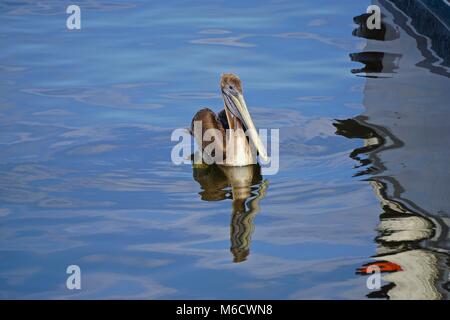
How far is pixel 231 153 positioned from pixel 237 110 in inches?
14.0

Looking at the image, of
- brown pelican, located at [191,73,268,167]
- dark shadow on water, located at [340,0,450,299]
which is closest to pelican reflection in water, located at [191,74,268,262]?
brown pelican, located at [191,73,268,167]

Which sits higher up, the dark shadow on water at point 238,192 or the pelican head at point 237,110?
the pelican head at point 237,110

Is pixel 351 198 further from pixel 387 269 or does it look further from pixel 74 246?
pixel 74 246

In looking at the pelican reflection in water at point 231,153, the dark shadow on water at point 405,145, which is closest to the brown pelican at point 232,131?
the pelican reflection in water at point 231,153

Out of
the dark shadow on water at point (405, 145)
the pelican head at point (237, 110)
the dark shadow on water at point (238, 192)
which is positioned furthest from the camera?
the pelican head at point (237, 110)

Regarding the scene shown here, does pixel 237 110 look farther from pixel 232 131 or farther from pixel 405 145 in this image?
pixel 405 145

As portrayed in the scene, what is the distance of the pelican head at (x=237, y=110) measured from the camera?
26.4 feet

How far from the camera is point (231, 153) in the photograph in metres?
8.11

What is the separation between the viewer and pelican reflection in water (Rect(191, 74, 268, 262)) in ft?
25.2

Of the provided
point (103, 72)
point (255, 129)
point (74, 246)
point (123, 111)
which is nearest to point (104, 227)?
point (74, 246)

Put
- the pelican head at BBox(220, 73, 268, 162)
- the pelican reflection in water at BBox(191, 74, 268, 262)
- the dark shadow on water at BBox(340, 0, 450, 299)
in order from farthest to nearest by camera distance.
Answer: the pelican head at BBox(220, 73, 268, 162), the pelican reflection in water at BBox(191, 74, 268, 262), the dark shadow on water at BBox(340, 0, 450, 299)

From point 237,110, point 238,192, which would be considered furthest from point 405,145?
point 238,192

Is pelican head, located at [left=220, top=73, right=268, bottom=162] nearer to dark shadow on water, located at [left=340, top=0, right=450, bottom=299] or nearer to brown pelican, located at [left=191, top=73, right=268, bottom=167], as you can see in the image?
brown pelican, located at [left=191, top=73, right=268, bottom=167]

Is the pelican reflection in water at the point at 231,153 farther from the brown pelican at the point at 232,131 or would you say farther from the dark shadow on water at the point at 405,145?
the dark shadow on water at the point at 405,145
